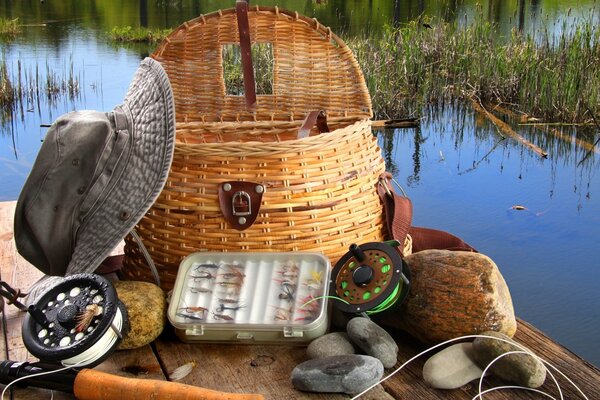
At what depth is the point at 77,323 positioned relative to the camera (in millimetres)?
1579

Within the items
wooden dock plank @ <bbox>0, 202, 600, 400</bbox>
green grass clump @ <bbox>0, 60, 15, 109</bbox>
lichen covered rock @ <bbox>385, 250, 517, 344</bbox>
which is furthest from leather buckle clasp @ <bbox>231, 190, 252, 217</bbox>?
green grass clump @ <bbox>0, 60, 15, 109</bbox>

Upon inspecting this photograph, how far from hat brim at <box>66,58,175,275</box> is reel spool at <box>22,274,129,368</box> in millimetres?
70

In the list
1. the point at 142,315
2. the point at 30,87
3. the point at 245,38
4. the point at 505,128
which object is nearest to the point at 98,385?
the point at 142,315

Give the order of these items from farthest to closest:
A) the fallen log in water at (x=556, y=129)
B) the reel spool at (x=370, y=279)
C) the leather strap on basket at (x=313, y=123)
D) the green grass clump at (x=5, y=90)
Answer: the green grass clump at (x=5, y=90) → the fallen log in water at (x=556, y=129) → the leather strap on basket at (x=313, y=123) → the reel spool at (x=370, y=279)

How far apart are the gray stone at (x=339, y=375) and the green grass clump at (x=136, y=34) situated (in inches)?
426

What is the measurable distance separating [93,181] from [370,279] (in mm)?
662

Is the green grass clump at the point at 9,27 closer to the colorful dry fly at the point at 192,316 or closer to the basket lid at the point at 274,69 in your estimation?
the basket lid at the point at 274,69

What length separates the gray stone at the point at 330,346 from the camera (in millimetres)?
1596

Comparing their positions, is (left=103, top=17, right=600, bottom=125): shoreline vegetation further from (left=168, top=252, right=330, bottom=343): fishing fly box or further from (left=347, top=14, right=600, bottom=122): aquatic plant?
(left=168, top=252, right=330, bottom=343): fishing fly box

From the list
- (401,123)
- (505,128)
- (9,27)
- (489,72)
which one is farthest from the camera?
(9,27)

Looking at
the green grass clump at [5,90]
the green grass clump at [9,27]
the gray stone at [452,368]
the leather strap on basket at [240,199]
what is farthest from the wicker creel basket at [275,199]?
the green grass clump at [9,27]

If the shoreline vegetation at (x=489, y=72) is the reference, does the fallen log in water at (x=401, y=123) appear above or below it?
below

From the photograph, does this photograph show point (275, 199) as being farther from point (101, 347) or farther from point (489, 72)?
point (489, 72)

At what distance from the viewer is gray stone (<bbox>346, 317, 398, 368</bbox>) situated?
1600 millimetres
